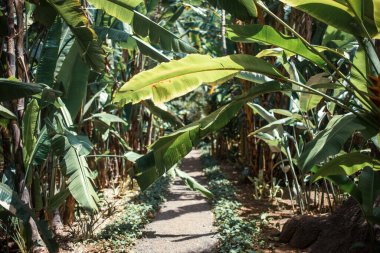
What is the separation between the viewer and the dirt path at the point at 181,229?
177 inches

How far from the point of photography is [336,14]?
9.31 feet

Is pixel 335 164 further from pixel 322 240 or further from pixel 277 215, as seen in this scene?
pixel 277 215

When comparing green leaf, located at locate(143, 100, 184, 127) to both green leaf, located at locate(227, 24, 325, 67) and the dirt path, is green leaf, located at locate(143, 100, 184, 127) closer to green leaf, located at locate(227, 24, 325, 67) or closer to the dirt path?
the dirt path

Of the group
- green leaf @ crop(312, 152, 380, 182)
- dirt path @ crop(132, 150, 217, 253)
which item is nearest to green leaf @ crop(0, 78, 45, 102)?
dirt path @ crop(132, 150, 217, 253)

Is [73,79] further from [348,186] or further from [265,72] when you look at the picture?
[348,186]

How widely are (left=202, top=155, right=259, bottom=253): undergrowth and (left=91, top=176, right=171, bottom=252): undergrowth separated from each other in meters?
1.03

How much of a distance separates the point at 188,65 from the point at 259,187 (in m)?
4.50

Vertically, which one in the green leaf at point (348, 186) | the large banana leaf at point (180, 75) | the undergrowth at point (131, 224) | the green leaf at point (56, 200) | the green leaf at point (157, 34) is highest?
the green leaf at point (157, 34)

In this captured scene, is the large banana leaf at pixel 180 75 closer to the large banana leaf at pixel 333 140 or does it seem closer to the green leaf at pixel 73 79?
the large banana leaf at pixel 333 140

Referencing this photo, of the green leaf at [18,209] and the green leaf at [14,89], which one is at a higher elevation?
the green leaf at [14,89]

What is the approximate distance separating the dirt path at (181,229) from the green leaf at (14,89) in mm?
2158

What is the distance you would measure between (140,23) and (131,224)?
2605mm

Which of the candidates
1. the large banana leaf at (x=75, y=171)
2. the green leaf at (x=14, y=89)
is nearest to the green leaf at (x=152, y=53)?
the large banana leaf at (x=75, y=171)

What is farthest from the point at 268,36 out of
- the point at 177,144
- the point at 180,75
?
the point at 177,144
